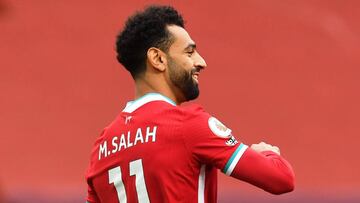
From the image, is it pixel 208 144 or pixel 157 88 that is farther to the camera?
pixel 157 88

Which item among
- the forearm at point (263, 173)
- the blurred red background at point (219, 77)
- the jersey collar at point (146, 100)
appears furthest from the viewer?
the blurred red background at point (219, 77)

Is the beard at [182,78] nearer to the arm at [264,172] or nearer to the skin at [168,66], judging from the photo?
the skin at [168,66]

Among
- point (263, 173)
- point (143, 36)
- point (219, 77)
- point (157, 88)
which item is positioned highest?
point (219, 77)

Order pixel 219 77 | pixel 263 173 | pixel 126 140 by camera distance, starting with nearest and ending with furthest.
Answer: pixel 263 173
pixel 126 140
pixel 219 77

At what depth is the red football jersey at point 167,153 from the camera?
2217 millimetres

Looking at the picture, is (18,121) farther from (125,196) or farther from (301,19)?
(125,196)

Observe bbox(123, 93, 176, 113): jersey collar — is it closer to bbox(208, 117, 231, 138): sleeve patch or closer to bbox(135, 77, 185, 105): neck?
bbox(135, 77, 185, 105): neck

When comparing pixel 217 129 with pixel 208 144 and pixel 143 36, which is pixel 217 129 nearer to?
pixel 208 144

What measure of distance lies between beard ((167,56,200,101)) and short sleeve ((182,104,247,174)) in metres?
0.11

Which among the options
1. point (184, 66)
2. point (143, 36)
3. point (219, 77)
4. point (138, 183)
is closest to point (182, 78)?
point (184, 66)

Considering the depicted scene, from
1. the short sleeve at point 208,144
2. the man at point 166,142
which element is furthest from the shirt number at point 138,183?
the short sleeve at point 208,144

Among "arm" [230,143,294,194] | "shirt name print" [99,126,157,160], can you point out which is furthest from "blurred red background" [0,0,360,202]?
"arm" [230,143,294,194]

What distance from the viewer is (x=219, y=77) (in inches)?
265

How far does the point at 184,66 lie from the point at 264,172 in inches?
12.2
